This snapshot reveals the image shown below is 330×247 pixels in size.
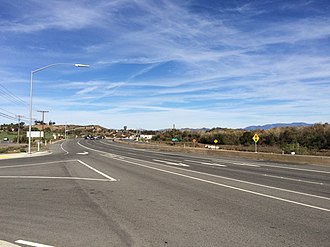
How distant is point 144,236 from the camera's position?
612 cm

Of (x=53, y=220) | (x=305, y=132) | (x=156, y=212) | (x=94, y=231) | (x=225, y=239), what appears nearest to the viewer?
(x=225, y=239)

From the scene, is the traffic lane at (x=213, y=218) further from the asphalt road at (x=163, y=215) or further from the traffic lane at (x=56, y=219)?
the traffic lane at (x=56, y=219)

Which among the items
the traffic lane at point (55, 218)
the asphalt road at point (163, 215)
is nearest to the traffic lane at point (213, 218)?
the asphalt road at point (163, 215)

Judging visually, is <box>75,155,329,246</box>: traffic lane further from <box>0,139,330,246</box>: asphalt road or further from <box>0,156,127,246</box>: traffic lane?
<box>0,156,127,246</box>: traffic lane

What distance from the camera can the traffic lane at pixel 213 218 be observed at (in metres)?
6.01

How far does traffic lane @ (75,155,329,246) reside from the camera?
6.01 metres

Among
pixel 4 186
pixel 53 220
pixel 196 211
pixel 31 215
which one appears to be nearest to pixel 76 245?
pixel 53 220

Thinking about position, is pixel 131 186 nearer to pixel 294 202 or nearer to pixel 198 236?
pixel 294 202

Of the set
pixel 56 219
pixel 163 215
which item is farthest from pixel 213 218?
pixel 56 219

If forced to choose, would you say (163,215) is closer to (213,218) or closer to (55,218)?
(213,218)

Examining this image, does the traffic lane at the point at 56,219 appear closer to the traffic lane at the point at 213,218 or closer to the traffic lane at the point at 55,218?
the traffic lane at the point at 55,218

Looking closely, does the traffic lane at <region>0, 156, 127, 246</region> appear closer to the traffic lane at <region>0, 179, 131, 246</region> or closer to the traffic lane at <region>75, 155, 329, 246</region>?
the traffic lane at <region>0, 179, 131, 246</region>

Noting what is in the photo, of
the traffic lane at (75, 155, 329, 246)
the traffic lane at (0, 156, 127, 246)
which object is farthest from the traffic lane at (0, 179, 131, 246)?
the traffic lane at (75, 155, 329, 246)

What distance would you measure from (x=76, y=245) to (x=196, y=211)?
346cm
